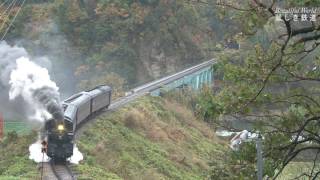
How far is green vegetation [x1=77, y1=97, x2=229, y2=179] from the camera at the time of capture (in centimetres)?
2736

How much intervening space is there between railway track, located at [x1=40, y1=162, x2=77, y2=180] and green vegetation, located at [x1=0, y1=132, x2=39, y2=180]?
34cm

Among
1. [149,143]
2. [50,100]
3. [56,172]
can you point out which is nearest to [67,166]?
[56,172]

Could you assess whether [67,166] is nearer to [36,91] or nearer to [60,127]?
[60,127]

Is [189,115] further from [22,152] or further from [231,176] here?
[231,176]

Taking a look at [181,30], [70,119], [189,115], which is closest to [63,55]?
[181,30]

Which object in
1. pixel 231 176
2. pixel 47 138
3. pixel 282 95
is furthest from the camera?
pixel 47 138

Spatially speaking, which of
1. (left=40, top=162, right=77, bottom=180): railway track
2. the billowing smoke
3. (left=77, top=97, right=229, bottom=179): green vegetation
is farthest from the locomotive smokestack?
(left=77, top=97, right=229, bottom=179): green vegetation

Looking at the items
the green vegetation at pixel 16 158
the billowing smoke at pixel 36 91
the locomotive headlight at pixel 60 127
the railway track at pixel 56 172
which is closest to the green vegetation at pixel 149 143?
the railway track at pixel 56 172

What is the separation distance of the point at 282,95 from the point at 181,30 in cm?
5818

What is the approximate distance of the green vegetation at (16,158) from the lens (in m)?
21.9

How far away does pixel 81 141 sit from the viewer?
93.1 feet

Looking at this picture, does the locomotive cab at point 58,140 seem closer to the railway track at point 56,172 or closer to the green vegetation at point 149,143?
the railway track at point 56,172

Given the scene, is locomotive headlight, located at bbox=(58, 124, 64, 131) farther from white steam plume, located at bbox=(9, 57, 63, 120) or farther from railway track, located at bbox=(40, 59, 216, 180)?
railway track, located at bbox=(40, 59, 216, 180)

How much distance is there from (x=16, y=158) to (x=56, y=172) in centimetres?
271
